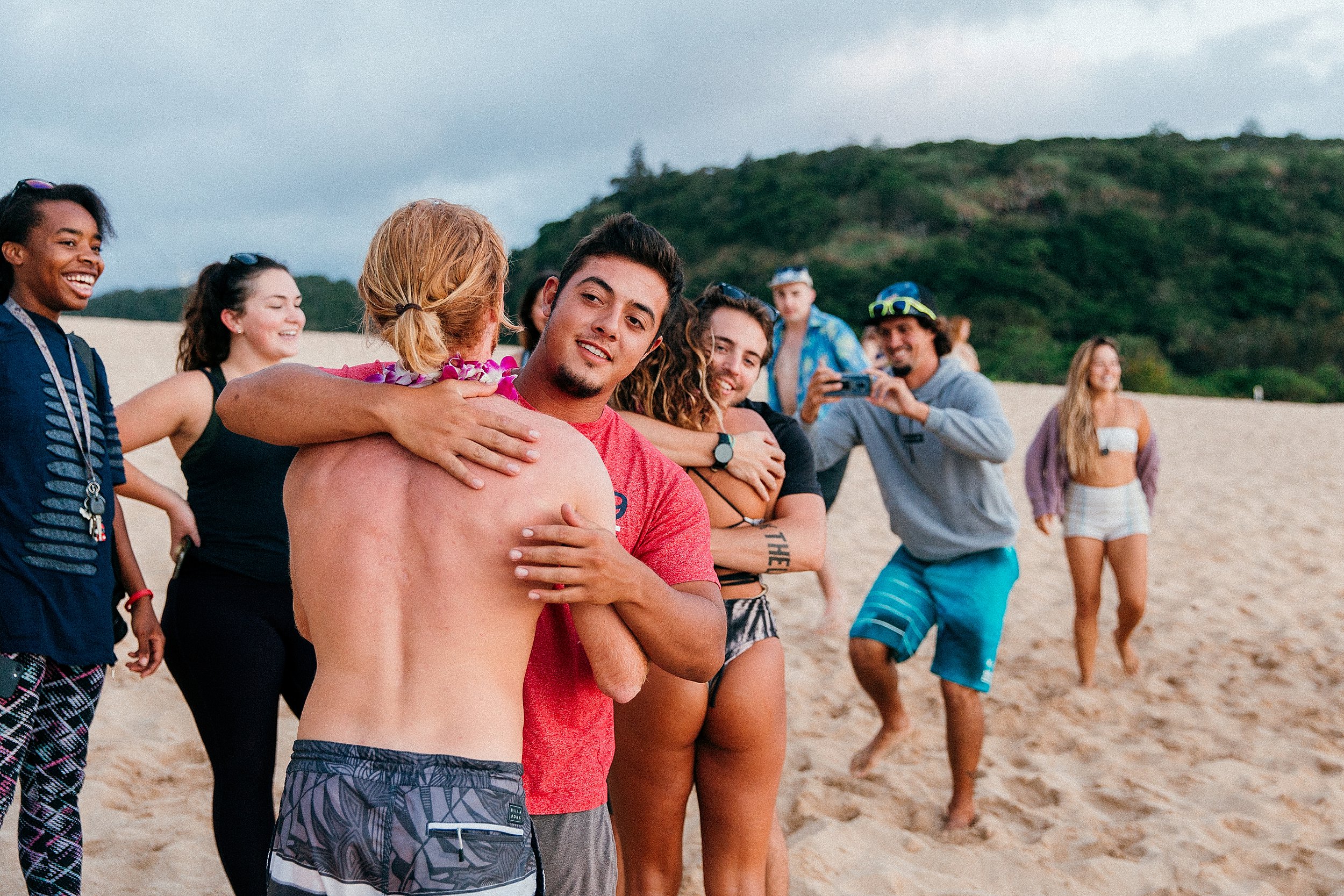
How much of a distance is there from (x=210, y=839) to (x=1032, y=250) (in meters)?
47.5

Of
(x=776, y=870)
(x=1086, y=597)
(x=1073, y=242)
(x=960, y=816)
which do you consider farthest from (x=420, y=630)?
(x=1073, y=242)

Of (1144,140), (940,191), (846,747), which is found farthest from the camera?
(1144,140)

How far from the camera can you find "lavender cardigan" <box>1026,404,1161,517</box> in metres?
5.76

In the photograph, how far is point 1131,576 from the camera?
556 cm

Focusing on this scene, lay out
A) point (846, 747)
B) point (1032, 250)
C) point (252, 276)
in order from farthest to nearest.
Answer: point (1032, 250), point (846, 747), point (252, 276)

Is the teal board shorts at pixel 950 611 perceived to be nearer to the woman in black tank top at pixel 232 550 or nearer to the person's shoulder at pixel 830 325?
the person's shoulder at pixel 830 325

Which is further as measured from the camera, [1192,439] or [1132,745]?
[1192,439]

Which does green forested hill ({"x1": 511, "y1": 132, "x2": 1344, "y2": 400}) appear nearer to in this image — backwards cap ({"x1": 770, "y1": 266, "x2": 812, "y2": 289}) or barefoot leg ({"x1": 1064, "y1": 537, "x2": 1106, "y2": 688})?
backwards cap ({"x1": 770, "y1": 266, "x2": 812, "y2": 289})

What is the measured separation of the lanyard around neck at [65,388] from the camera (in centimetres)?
239

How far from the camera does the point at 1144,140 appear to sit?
60219 millimetres

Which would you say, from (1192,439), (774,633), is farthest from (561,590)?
(1192,439)

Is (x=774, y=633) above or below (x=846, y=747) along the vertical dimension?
above

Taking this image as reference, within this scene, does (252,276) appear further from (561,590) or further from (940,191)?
(940,191)

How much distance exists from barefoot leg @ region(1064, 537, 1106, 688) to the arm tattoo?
3.70 meters
